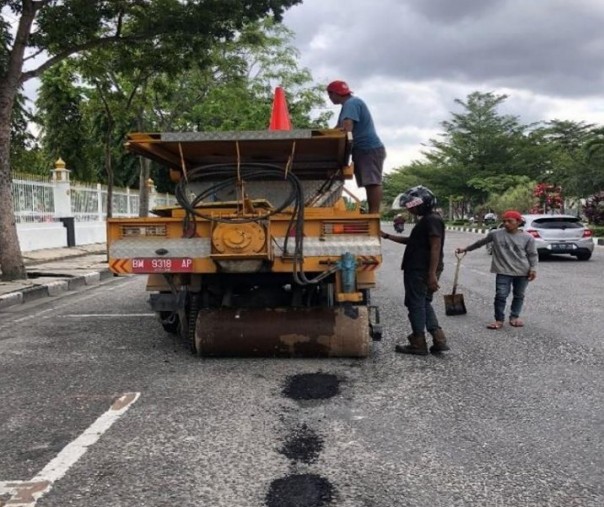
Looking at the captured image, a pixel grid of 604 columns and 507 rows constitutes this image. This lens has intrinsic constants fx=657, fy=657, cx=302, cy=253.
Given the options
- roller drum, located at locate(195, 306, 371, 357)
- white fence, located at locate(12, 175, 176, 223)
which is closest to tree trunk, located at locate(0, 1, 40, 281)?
white fence, located at locate(12, 175, 176, 223)

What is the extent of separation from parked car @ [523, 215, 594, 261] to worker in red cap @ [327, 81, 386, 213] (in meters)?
12.1

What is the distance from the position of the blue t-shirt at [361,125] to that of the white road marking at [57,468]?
3423 mm

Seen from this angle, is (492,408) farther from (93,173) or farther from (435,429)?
(93,173)

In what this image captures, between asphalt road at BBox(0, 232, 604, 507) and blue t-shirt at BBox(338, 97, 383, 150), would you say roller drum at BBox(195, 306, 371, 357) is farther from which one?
blue t-shirt at BBox(338, 97, 383, 150)

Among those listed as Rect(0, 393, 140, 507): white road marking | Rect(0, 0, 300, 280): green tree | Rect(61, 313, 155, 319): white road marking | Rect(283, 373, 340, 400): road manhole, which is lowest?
Rect(61, 313, 155, 319): white road marking

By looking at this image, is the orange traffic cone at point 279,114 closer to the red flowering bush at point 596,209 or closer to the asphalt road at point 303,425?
the asphalt road at point 303,425

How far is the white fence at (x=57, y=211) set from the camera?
1842 cm

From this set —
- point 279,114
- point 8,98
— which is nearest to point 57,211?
point 8,98

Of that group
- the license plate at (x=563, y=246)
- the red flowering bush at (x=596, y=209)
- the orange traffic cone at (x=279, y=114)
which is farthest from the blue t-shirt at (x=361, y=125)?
the red flowering bush at (x=596, y=209)

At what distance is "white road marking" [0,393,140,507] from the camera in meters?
3.15

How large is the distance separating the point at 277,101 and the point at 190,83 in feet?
65.3

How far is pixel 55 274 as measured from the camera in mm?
13328

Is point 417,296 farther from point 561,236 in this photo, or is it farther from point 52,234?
point 52,234

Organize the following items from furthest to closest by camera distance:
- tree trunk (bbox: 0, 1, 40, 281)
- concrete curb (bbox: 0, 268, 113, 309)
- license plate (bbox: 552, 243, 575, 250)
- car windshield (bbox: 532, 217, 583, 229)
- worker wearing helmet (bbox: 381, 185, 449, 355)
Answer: car windshield (bbox: 532, 217, 583, 229), license plate (bbox: 552, 243, 575, 250), tree trunk (bbox: 0, 1, 40, 281), concrete curb (bbox: 0, 268, 113, 309), worker wearing helmet (bbox: 381, 185, 449, 355)
